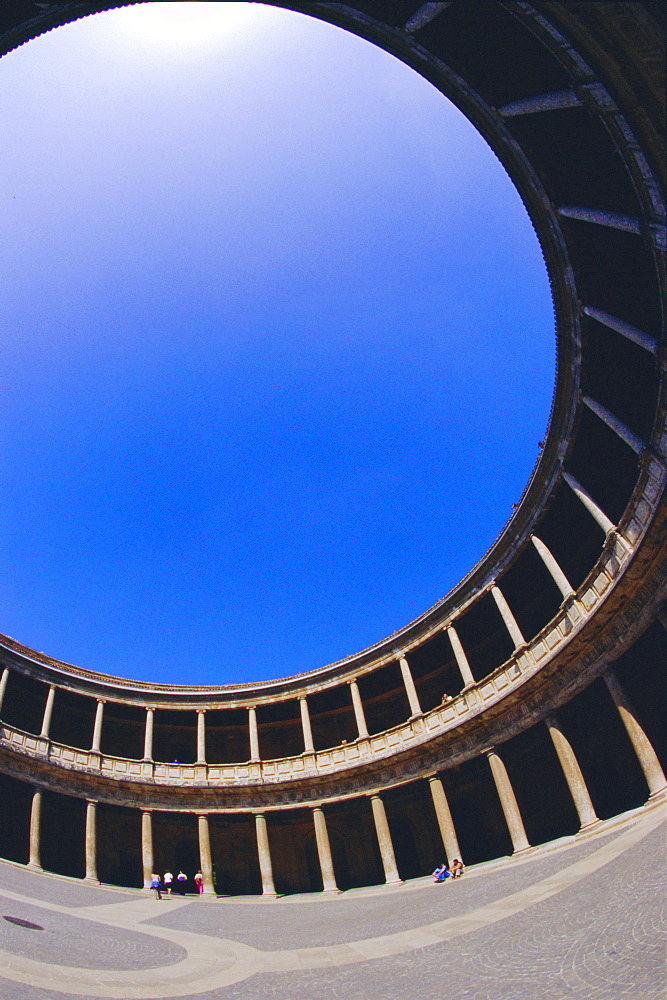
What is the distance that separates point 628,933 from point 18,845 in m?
24.4

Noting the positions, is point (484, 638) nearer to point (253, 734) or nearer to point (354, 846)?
point (354, 846)

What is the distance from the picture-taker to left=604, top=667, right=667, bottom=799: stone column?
1343 centimetres

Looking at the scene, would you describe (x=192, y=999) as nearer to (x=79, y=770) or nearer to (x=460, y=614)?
(x=460, y=614)

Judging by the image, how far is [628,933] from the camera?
4.92 metres

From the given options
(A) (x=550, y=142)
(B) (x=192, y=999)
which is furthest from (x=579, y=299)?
(B) (x=192, y=999)

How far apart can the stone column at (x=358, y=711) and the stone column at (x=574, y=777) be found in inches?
348

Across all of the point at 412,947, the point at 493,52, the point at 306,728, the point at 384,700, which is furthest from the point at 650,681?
the point at 493,52

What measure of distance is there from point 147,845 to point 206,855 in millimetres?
2470

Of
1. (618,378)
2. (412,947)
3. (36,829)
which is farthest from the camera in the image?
(36,829)

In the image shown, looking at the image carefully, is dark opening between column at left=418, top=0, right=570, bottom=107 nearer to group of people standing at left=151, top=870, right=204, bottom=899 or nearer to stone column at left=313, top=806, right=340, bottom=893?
group of people standing at left=151, top=870, right=204, bottom=899

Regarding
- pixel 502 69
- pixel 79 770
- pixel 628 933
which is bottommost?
pixel 628 933

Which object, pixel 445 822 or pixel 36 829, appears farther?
pixel 36 829

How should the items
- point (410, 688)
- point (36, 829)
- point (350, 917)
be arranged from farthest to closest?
point (410, 688) → point (36, 829) → point (350, 917)

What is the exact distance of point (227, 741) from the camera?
29.2 m
